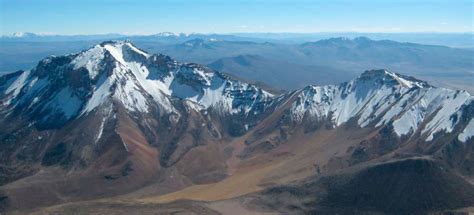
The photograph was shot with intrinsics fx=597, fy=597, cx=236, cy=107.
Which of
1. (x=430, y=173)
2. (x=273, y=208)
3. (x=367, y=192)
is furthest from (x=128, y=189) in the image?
(x=430, y=173)

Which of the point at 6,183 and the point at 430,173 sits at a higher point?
the point at 430,173

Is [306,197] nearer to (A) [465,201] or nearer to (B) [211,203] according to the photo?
(B) [211,203]

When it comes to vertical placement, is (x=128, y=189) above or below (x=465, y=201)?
below

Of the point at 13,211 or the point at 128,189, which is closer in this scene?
the point at 13,211

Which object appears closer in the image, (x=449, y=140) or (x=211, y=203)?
(x=211, y=203)

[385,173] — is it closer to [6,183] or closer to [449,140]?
[449,140]

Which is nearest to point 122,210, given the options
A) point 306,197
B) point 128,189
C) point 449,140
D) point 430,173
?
point 128,189

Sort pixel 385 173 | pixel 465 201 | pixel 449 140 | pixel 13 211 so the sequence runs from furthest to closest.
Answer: pixel 449 140 < pixel 13 211 < pixel 385 173 < pixel 465 201

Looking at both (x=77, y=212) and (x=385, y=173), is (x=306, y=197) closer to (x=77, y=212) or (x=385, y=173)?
(x=385, y=173)

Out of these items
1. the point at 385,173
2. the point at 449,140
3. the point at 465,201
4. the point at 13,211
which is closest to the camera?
the point at 465,201
